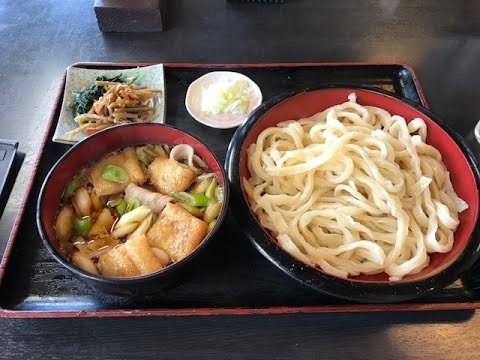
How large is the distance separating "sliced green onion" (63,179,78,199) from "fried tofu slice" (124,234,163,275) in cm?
38

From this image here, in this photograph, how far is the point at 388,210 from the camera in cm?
167

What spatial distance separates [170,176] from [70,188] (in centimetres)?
42

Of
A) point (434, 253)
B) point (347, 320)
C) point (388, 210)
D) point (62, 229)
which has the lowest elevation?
point (347, 320)

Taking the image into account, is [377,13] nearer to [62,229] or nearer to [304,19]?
[304,19]

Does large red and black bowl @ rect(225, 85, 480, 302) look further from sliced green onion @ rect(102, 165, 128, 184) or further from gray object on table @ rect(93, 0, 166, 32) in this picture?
gray object on table @ rect(93, 0, 166, 32)

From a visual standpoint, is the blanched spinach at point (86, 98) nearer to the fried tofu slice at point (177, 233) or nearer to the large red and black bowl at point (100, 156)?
the large red and black bowl at point (100, 156)

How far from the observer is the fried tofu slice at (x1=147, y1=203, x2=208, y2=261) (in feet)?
4.79

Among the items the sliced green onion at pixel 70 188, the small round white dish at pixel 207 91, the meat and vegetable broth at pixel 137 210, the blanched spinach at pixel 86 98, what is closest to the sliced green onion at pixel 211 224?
the meat and vegetable broth at pixel 137 210

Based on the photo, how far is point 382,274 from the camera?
1.56 metres

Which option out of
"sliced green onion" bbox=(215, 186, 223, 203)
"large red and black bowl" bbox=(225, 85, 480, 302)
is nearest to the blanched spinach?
"large red and black bowl" bbox=(225, 85, 480, 302)

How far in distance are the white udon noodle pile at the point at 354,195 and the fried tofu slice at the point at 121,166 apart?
1.53ft

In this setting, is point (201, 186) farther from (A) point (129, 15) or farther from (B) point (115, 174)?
(A) point (129, 15)

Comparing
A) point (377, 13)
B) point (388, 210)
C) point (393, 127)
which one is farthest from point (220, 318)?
point (377, 13)

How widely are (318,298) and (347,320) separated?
0.14 meters
